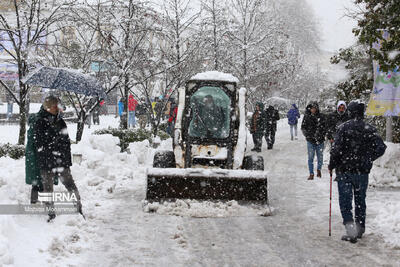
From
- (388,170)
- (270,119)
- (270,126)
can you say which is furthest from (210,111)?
(270,119)

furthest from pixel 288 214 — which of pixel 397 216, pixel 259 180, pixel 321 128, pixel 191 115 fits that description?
pixel 321 128

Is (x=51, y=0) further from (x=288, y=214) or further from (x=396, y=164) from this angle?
(x=396, y=164)

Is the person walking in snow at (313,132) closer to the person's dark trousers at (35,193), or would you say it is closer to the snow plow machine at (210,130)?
the snow plow machine at (210,130)

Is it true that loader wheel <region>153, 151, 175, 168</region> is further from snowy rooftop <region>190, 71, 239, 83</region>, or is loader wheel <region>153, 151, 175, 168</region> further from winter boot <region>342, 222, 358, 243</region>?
winter boot <region>342, 222, 358, 243</region>

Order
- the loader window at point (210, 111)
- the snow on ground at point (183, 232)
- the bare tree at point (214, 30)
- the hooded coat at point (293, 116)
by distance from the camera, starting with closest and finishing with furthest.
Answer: the snow on ground at point (183, 232), the loader window at point (210, 111), the bare tree at point (214, 30), the hooded coat at point (293, 116)

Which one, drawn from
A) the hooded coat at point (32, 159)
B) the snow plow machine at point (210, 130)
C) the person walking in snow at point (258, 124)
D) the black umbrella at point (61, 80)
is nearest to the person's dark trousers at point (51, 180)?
the hooded coat at point (32, 159)

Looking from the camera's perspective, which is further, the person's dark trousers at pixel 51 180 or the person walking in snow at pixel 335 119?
the person walking in snow at pixel 335 119

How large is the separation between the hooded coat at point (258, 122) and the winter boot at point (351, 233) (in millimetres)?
10739

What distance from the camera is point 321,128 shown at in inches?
447

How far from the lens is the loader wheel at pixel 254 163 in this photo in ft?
28.1

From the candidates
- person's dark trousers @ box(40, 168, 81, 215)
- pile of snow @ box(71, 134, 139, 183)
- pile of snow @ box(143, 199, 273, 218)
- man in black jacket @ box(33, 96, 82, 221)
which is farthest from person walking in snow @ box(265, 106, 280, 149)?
man in black jacket @ box(33, 96, 82, 221)

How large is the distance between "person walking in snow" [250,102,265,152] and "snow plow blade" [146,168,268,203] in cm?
919

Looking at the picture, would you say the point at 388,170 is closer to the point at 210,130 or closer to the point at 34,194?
the point at 210,130

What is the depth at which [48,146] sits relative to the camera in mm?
6434
